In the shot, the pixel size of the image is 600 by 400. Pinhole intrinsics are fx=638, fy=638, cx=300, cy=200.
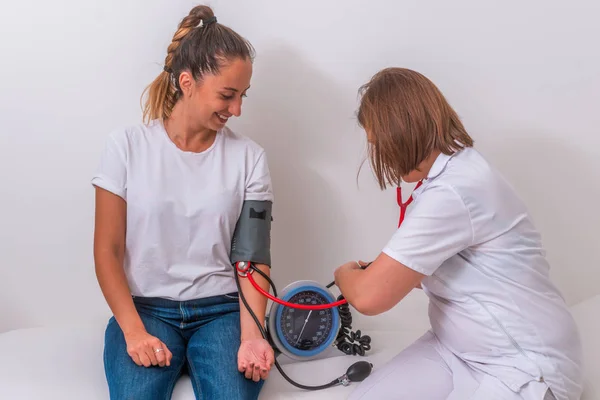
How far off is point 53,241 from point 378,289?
104 centimetres

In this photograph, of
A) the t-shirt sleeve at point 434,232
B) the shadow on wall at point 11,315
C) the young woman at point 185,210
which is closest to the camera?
the t-shirt sleeve at point 434,232

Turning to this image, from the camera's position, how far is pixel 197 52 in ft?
4.99

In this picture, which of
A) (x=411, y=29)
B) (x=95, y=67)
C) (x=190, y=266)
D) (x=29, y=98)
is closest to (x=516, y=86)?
(x=411, y=29)

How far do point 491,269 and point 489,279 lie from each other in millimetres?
21

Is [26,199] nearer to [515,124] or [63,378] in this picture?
[63,378]

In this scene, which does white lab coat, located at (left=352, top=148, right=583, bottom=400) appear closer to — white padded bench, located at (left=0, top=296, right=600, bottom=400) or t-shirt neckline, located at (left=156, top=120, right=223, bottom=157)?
white padded bench, located at (left=0, top=296, right=600, bottom=400)

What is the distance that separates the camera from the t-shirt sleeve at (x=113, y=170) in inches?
60.2

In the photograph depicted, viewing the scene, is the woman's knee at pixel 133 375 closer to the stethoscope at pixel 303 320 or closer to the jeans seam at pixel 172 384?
the jeans seam at pixel 172 384

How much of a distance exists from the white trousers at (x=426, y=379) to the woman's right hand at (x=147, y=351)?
43 cm

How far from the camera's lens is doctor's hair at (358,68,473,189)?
1315 mm

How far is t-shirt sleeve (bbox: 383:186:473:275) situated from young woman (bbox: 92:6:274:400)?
1.45 feet

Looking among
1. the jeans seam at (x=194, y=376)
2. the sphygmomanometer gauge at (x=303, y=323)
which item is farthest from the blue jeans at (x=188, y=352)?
the sphygmomanometer gauge at (x=303, y=323)

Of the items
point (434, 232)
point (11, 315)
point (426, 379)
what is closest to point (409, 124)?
point (434, 232)

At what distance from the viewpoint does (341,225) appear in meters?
1.94
